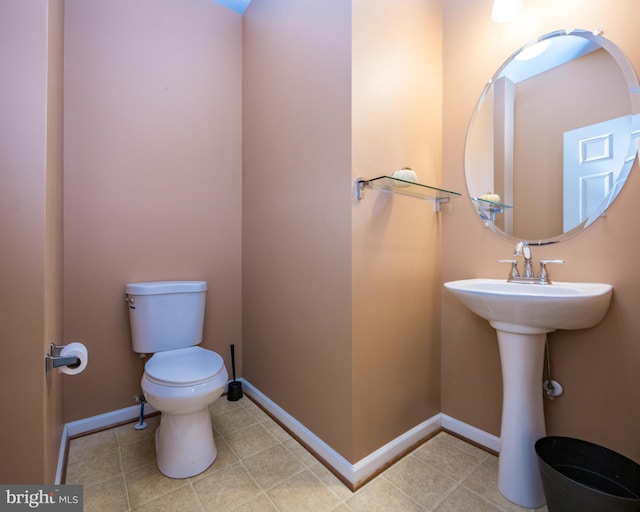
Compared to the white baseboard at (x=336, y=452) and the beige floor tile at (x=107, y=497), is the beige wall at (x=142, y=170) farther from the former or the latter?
the beige floor tile at (x=107, y=497)

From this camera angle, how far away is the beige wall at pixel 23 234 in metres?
0.77

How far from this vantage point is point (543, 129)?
1.36 m

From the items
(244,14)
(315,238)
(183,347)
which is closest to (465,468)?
(315,238)

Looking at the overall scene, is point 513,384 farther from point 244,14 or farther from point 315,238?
point 244,14

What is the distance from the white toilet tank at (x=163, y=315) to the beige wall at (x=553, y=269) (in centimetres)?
145

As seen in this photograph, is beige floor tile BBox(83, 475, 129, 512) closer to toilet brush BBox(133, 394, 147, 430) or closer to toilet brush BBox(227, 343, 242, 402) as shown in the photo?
toilet brush BBox(133, 394, 147, 430)

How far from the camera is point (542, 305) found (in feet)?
3.24

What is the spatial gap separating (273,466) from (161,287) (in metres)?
1.06

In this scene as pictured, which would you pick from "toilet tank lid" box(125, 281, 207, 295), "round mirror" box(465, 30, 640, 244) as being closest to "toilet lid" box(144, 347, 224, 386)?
"toilet tank lid" box(125, 281, 207, 295)

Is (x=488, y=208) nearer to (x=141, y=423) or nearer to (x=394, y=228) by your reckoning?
(x=394, y=228)

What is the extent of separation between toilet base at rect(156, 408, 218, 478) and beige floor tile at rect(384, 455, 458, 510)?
33.0 inches

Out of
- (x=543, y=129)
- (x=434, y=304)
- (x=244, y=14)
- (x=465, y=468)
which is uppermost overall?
(x=244, y=14)

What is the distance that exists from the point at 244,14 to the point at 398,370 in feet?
8.19

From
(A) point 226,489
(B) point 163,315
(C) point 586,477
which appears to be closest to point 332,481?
(A) point 226,489
